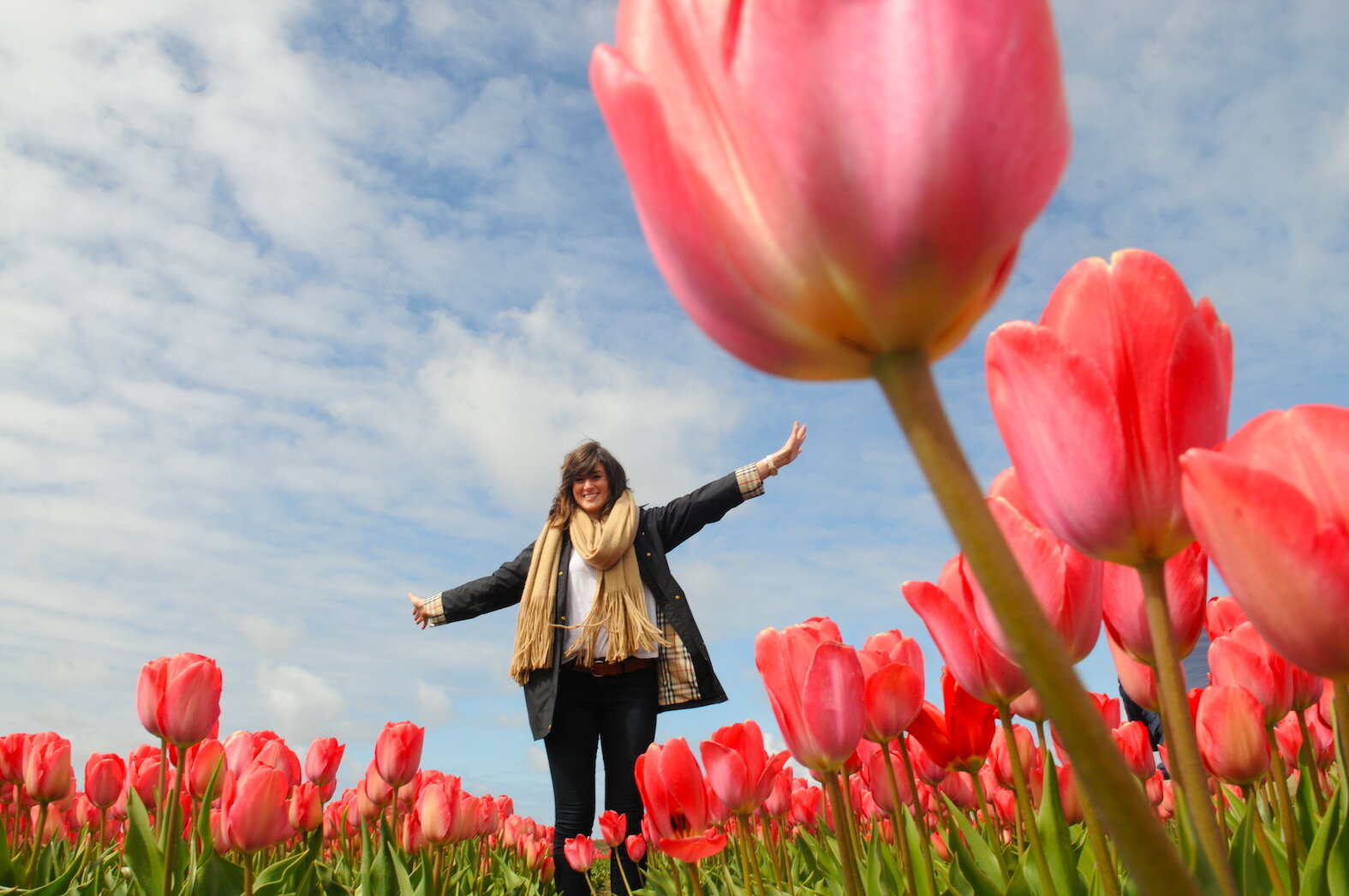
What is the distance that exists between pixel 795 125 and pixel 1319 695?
5.19ft

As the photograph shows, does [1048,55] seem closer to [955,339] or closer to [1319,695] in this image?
[955,339]

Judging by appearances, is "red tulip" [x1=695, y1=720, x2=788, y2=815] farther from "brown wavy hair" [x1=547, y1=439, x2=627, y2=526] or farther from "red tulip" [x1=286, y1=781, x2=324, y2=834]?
"brown wavy hair" [x1=547, y1=439, x2=627, y2=526]

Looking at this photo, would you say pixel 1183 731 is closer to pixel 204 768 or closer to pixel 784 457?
pixel 204 768

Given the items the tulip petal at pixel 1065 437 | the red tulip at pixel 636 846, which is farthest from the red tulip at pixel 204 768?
the tulip petal at pixel 1065 437

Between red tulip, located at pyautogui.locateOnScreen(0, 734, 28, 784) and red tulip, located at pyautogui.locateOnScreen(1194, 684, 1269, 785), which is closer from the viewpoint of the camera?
red tulip, located at pyautogui.locateOnScreen(1194, 684, 1269, 785)

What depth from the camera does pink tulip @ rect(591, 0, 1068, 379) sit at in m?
0.33

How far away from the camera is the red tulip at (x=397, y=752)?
11.1 feet

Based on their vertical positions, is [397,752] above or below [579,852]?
above

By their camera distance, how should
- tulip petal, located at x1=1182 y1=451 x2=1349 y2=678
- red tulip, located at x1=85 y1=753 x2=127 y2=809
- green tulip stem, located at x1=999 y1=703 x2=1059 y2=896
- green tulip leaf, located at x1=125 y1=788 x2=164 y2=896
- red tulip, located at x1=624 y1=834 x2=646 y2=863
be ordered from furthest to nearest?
red tulip, located at x1=624 y1=834 x2=646 y2=863
red tulip, located at x1=85 y1=753 x2=127 y2=809
green tulip leaf, located at x1=125 y1=788 x2=164 y2=896
green tulip stem, located at x1=999 y1=703 x2=1059 y2=896
tulip petal, located at x1=1182 y1=451 x2=1349 y2=678

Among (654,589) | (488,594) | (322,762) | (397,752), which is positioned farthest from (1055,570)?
(488,594)

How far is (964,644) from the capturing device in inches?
38.2

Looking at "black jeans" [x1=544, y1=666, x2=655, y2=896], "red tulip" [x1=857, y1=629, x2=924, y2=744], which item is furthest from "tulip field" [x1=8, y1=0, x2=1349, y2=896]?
"black jeans" [x1=544, y1=666, x2=655, y2=896]

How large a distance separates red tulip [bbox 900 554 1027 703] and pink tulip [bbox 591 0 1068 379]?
648 mm

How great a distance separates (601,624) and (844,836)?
412 centimetres
